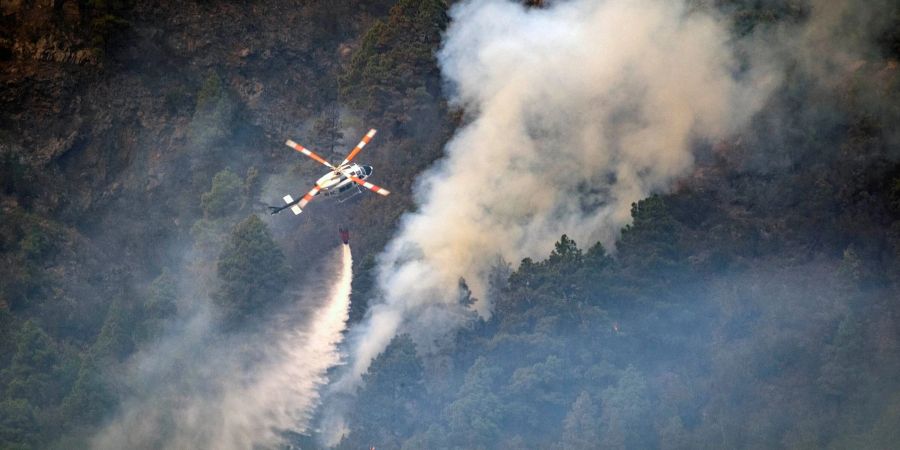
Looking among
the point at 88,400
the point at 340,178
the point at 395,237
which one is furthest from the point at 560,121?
the point at 88,400

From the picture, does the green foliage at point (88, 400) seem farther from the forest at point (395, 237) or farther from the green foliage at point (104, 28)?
the green foliage at point (104, 28)

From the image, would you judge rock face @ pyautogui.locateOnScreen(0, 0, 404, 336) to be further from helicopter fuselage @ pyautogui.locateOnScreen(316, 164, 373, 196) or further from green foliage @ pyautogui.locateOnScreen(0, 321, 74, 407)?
helicopter fuselage @ pyautogui.locateOnScreen(316, 164, 373, 196)

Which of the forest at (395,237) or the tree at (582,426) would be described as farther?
the forest at (395,237)

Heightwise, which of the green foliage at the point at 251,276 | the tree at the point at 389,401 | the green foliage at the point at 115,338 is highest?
the green foliage at the point at 251,276

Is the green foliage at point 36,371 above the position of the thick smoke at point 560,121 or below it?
below

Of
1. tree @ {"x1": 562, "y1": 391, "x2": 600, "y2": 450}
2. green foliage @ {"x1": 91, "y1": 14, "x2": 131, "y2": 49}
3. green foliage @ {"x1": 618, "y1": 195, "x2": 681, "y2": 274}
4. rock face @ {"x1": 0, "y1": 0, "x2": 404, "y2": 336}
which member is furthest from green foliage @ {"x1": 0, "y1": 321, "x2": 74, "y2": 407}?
green foliage @ {"x1": 618, "y1": 195, "x2": 681, "y2": 274}

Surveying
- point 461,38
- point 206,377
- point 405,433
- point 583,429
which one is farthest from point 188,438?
point 461,38

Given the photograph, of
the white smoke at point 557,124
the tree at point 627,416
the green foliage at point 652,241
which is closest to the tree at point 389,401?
the white smoke at point 557,124
